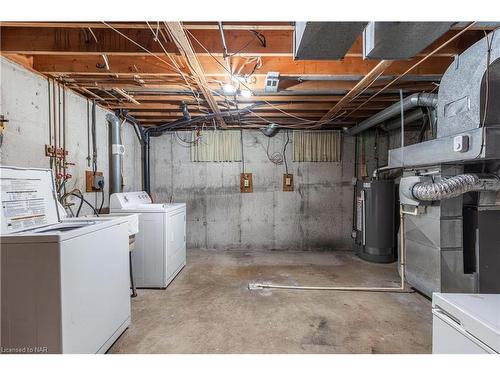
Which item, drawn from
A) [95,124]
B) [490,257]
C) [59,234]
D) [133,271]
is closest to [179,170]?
[95,124]

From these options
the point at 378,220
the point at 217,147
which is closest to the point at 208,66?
the point at 217,147

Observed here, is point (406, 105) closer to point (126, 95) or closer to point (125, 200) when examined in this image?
point (126, 95)

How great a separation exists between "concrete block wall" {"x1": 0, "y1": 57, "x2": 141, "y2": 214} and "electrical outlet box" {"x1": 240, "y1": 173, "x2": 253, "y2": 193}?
7.60 feet

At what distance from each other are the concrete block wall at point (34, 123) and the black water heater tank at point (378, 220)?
3.93 m

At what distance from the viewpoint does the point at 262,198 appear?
16.0 feet

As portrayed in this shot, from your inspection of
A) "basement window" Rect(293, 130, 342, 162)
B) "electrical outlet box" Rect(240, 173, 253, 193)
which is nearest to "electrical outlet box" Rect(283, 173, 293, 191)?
"basement window" Rect(293, 130, 342, 162)

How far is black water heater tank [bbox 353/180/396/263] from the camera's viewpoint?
4.02m

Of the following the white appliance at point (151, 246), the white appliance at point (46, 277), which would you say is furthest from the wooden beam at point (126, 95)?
the white appliance at point (46, 277)

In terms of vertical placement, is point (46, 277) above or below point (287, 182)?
below

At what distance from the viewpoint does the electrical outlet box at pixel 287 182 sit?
4.83 metres

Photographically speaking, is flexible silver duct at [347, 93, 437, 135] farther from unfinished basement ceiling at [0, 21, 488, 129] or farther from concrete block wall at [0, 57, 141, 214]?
concrete block wall at [0, 57, 141, 214]

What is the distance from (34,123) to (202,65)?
5.34ft

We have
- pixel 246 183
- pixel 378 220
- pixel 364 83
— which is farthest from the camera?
pixel 246 183

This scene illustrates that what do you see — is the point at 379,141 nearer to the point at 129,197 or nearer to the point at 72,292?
the point at 129,197
